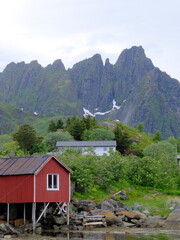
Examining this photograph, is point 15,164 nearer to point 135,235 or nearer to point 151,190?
point 135,235

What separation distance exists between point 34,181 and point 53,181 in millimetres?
2928

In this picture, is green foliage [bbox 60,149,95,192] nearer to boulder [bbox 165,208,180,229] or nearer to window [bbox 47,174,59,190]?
window [bbox 47,174,59,190]

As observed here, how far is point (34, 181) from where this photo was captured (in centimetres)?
4316

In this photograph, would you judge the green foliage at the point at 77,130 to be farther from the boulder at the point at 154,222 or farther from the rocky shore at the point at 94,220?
the boulder at the point at 154,222

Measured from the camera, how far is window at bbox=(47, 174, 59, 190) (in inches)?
1790

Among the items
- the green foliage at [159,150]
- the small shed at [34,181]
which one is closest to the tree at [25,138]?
the green foliage at [159,150]

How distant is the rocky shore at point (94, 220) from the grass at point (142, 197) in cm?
374

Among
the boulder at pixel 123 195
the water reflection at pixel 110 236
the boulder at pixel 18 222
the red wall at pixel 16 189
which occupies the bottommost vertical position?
the water reflection at pixel 110 236

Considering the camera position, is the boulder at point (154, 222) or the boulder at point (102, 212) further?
the boulder at point (102, 212)

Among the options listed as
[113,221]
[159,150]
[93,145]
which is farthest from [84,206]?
[93,145]

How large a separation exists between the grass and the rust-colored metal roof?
13.3m

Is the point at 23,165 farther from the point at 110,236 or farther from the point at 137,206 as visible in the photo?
the point at 137,206

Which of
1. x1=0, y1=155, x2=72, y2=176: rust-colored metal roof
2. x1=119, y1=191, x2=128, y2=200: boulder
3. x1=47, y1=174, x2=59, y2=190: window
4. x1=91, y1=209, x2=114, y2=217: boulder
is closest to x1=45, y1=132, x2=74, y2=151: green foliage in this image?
x1=119, y1=191, x2=128, y2=200: boulder

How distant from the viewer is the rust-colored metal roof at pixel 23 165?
43.8 meters
